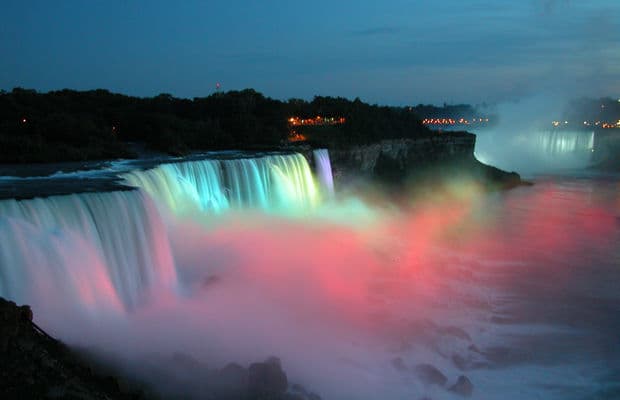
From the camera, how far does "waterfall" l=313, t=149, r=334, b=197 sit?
1043 inches

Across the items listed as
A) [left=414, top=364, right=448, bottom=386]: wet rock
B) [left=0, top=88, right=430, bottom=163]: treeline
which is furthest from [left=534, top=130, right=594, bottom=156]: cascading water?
[left=414, top=364, right=448, bottom=386]: wet rock

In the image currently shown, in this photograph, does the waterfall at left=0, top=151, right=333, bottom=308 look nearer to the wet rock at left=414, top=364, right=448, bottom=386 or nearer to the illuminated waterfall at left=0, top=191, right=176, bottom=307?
the illuminated waterfall at left=0, top=191, right=176, bottom=307

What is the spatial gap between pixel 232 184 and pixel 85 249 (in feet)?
30.8

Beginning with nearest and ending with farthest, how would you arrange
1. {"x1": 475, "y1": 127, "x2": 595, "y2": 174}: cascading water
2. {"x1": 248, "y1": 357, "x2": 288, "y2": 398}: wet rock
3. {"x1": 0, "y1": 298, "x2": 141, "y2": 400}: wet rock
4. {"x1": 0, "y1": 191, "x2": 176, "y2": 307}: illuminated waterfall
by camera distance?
{"x1": 0, "y1": 298, "x2": 141, "y2": 400}: wet rock → {"x1": 248, "y1": 357, "x2": 288, "y2": 398}: wet rock → {"x1": 0, "y1": 191, "x2": 176, "y2": 307}: illuminated waterfall → {"x1": 475, "y1": 127, "x2": 595, "y2": 174}: cascading water

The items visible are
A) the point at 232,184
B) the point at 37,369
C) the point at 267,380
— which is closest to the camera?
the point at 37,369

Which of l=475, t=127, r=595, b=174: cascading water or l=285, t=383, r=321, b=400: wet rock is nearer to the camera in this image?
l=285, t=383, r=321, b=400: wet rock

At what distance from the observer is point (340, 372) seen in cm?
963

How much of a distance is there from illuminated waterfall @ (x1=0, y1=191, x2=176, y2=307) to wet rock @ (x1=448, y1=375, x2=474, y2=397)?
6042 millimetres

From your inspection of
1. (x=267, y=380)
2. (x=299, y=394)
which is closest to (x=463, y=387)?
(x=299, y=394)

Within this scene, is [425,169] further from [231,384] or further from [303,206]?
[231,384]

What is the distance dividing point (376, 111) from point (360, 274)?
32.9 m

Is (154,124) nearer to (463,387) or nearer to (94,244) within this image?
(94,244)

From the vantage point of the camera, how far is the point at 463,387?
909cm

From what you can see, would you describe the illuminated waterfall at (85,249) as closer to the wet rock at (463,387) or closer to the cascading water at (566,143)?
the wet rock at (463,387)
